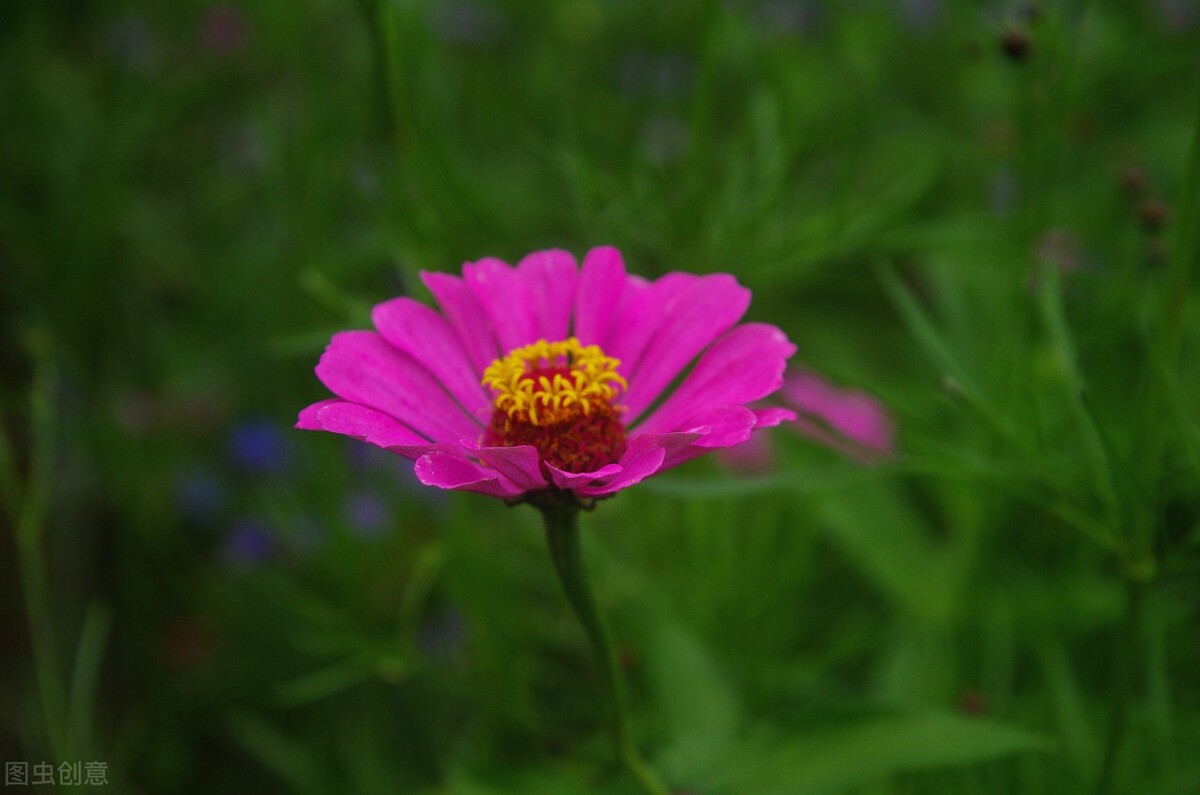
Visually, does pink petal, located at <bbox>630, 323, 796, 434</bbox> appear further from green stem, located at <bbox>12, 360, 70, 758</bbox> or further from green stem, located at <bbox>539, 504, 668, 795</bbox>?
green stem, located at <bbox>12, 360, 70, 758</bbox>

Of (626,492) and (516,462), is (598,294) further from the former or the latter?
(626,492)

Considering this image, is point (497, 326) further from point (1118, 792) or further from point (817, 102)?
point (817, 102)

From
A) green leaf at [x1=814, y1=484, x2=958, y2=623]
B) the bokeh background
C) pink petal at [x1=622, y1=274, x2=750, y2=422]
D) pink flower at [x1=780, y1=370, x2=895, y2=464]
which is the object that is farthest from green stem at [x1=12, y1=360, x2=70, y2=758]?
pink flower at [x1=780, y1=370, x2=895, y2=464]

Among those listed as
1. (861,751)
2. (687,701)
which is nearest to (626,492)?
(687,701)

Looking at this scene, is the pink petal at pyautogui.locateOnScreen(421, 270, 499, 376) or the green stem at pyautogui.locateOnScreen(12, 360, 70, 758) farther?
the green stem at pyautogui.locateOnScreen(12, 360, 70, 758)

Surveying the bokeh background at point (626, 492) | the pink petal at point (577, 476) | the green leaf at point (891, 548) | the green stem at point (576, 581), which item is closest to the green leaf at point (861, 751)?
the bokeh background at point (626, 492)

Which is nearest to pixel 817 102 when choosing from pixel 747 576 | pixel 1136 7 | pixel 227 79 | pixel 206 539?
pixel 1136 7

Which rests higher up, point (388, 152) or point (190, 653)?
point (388, 152)
